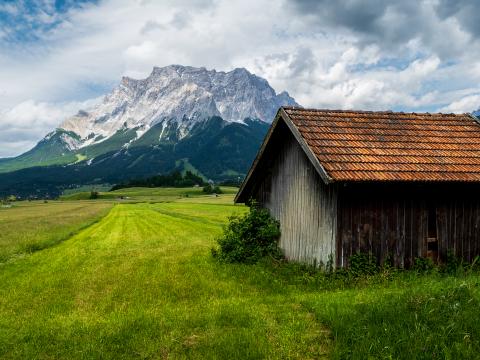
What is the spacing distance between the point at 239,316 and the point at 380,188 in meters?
6.96

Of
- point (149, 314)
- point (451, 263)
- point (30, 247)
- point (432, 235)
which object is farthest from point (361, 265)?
point (30, 247)

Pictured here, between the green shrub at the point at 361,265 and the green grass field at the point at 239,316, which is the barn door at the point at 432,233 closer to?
the green grass field at the point at 239,316

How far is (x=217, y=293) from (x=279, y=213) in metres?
6.26

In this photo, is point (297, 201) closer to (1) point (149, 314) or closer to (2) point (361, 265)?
(2) point (361, 265)

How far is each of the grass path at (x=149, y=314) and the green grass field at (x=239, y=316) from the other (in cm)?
3

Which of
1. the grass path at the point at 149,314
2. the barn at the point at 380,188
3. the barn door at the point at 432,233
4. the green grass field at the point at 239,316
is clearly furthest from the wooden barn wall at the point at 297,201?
the barn door at the point at 432,233

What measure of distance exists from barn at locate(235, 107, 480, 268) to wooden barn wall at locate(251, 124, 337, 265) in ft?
0.12

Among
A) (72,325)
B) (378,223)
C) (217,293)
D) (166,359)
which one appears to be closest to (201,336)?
(166,359)

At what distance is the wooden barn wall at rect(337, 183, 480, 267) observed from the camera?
14.8 m

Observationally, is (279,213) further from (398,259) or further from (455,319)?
(455,319)

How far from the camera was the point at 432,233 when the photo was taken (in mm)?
15609

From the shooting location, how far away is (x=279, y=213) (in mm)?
19594

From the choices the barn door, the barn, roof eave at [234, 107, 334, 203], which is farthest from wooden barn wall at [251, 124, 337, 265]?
the barn door

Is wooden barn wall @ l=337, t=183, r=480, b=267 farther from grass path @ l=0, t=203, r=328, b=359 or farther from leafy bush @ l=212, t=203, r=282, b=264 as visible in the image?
leafy bush @ l=212, t=203, r=282, b=264
